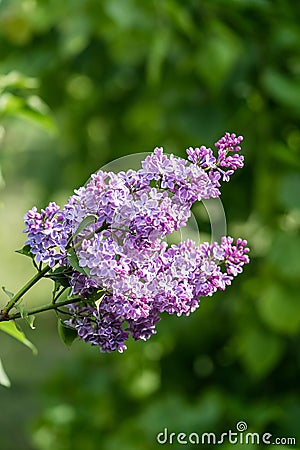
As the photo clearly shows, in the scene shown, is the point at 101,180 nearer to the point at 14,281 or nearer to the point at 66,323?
the point at 66,323

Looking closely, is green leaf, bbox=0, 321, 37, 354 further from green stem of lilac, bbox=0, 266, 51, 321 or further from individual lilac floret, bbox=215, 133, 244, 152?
individual lilac floret, bbox=215, 133, 244, 152

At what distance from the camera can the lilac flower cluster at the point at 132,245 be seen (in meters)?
0.56

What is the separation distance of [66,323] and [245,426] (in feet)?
3.44

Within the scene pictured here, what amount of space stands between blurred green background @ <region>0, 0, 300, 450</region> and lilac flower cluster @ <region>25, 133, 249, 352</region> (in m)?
1.05

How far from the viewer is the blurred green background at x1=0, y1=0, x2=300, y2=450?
5.90 feet

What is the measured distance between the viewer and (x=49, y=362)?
3.93 meters

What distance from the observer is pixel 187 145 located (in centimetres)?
204

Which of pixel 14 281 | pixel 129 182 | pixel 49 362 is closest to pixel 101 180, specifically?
pixel 129 182

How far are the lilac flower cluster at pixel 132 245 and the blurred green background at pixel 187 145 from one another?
3.46ft

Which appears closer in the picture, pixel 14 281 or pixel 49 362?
pixel 49 362

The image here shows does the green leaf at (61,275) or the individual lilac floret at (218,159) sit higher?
the individual lilac floret at (218,159)

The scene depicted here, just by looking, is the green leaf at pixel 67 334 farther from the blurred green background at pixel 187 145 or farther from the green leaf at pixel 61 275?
the blurred green background at pixel 187 145

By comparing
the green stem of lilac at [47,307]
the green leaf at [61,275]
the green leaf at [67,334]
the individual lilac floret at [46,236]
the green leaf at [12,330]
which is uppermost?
the green leaf at [12,330]

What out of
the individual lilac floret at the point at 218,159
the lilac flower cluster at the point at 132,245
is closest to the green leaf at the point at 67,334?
the lilac flower cluster at the point at 132,245
